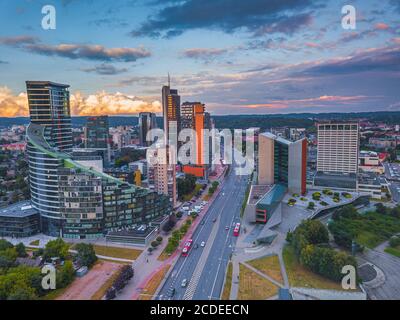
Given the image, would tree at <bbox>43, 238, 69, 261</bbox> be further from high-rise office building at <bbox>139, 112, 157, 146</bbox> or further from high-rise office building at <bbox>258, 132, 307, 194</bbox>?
high-rise office building at <bbox>139, 112, 157, 146</bbox>

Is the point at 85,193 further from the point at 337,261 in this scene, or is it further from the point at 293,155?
→ the point at 293,155

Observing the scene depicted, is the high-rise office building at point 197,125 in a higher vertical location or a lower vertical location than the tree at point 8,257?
higher

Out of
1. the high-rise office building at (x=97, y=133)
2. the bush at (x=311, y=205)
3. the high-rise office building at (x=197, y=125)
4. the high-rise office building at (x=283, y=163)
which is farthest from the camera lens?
the high-rise office building at (x=97, y=133)

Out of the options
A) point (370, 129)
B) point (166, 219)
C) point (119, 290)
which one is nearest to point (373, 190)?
point (166, 219)

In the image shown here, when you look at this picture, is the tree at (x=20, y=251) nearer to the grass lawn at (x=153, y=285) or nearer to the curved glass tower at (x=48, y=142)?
the curved glass tower at (x=48, y=142)

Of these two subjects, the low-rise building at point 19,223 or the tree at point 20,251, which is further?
the low-rise building at point 19,223

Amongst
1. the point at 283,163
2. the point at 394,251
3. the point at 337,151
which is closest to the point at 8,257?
the point at 394,251

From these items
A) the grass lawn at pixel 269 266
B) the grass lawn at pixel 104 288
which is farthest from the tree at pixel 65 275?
the grass lawn at pixel 269 266
